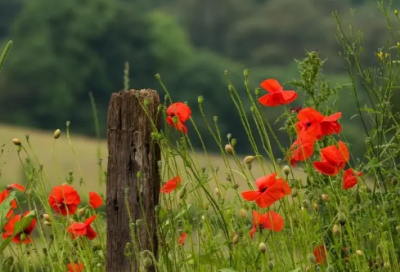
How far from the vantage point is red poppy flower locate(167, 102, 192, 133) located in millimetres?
3693

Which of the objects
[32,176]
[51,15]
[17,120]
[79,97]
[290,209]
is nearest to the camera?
[290,209]

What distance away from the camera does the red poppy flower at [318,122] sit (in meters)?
3.70

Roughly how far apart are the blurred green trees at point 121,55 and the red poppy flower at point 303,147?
182 feet

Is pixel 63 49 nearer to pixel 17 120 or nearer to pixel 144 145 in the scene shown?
pixel 17 120

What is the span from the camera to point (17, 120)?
61.1m

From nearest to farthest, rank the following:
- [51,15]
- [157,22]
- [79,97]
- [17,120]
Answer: [17,120]
[79,97]
[51,15]
[157,22]

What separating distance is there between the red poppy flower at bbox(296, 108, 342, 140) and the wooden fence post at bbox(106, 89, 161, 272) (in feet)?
2.04

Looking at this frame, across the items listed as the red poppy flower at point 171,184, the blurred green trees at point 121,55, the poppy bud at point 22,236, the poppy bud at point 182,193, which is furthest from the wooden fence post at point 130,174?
the blurred green trees at point 121,55

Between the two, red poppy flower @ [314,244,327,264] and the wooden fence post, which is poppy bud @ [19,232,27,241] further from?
red poppy flower @ [314,244,327,264]

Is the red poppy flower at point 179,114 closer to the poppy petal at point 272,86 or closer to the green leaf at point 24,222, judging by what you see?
the poppy petal at point 272,86

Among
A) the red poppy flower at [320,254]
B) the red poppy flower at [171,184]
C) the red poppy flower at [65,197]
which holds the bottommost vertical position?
the red poppy flower at [320,254]

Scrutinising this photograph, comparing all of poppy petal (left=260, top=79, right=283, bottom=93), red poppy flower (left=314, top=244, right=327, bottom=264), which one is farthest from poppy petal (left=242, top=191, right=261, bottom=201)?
poppy petal (left=260, top=79, right=283, bottom=93)

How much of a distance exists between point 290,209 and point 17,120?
58919 mm

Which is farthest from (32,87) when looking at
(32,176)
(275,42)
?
(32,176)
